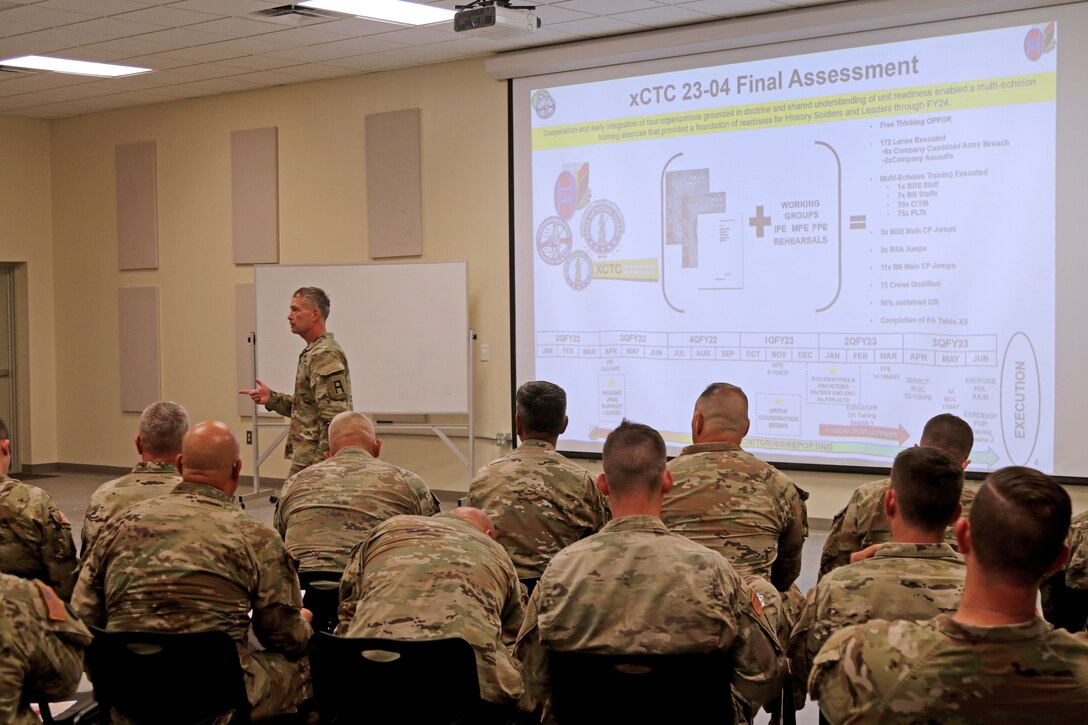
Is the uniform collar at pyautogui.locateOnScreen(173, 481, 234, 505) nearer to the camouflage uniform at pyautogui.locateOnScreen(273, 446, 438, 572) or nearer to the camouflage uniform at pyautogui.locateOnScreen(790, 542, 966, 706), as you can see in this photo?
the camouflage uniform at pyautogui.locateOnScreen(273, 446, 438, 572)

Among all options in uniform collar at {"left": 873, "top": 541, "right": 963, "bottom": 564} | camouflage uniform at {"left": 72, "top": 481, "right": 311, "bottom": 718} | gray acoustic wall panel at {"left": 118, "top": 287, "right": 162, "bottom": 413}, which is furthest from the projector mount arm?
gray acoustic wall panel at {"left": 118, "top": 287, "right": 162, "bottom": 413}

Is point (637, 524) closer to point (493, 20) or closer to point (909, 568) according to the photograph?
point (909, 568)

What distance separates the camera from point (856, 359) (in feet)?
22.1

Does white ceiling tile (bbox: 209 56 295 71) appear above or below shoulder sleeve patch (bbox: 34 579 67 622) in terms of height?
above

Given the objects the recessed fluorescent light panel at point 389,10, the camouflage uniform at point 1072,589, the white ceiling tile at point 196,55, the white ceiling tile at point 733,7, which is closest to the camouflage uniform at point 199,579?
the camouflage uniform at point 1072,589

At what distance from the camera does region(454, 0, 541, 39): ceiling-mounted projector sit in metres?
6.13

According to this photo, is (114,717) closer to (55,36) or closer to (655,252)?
(655,252)

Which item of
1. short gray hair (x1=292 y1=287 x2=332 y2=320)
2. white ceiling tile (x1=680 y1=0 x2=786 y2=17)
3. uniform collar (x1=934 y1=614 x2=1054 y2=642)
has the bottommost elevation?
uniform collar (x1=934 y1=614 x2=1054 y2=642)

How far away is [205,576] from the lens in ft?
8.99

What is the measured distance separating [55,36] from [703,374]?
16.1 ft

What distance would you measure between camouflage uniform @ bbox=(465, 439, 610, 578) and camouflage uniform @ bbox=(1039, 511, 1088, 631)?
141cm

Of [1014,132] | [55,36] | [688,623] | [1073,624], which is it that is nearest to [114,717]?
[688,623]

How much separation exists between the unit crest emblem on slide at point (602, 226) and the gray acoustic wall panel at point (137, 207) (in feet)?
14.7

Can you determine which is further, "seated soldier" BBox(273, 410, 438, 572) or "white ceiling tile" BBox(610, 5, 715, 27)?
"white ceiling tile" BBox(610, 5, 715, 27)
